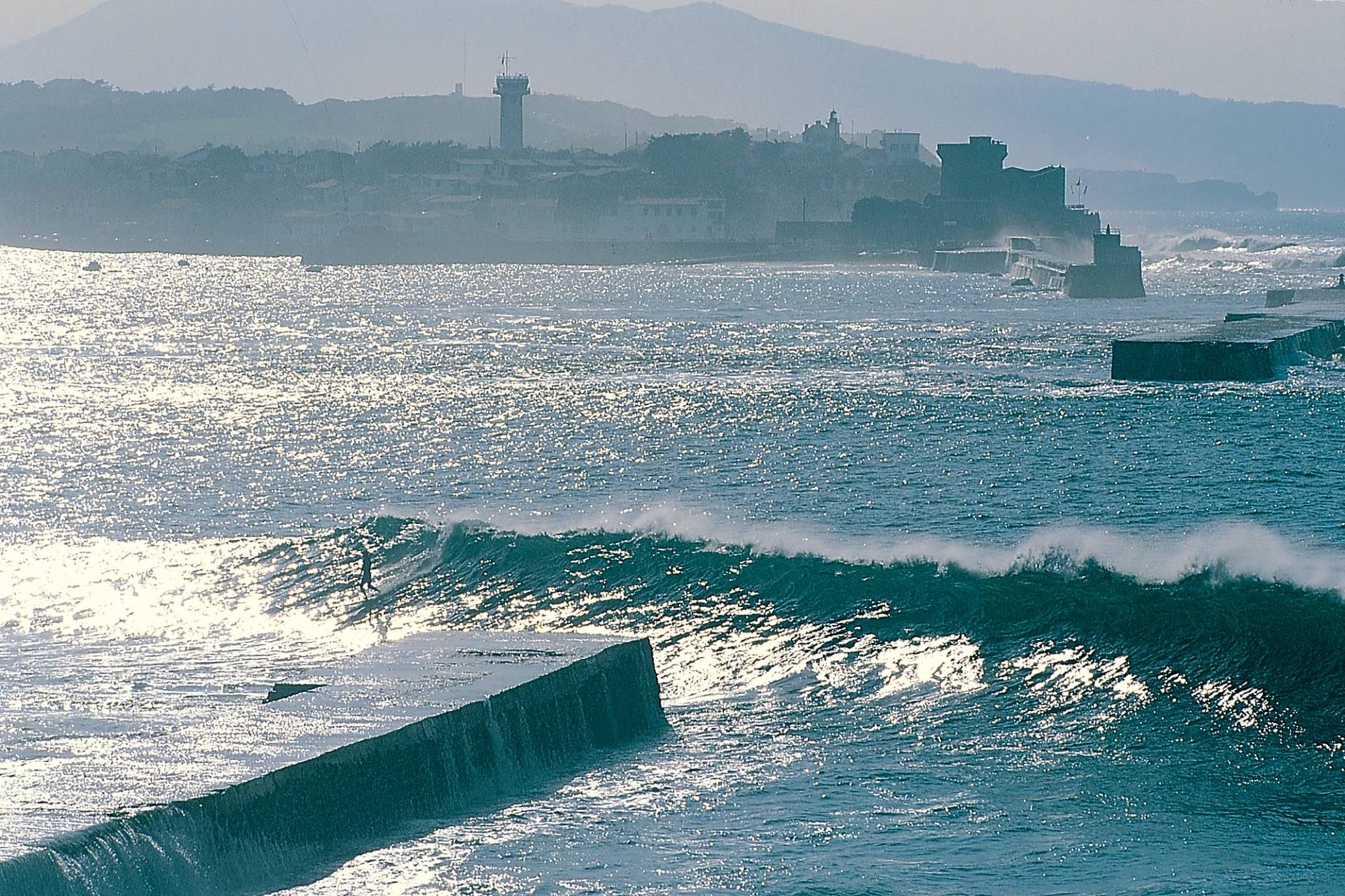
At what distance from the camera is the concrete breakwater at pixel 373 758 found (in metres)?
13.9

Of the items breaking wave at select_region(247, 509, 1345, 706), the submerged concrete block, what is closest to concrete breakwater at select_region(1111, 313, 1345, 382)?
breaking wave at select_region(247, 509, 1345, 706)

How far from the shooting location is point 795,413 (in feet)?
195

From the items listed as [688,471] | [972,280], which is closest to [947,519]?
[688,471]

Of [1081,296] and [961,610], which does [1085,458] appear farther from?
[1081,296]

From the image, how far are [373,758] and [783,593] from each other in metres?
11.4

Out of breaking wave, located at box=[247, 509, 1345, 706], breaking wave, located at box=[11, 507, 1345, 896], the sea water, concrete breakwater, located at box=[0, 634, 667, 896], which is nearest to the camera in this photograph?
concrete breakwater, located at box=[0, 634, 667, 896]

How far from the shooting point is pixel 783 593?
2672 cm

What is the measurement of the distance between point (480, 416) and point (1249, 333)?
1391 inches

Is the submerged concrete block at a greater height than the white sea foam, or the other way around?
the submerged concrete block

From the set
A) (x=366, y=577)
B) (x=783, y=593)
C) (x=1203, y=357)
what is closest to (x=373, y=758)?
(x=783, y=593)

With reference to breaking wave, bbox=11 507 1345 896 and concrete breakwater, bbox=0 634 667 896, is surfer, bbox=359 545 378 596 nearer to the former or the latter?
breaking wave, bbox=11 507 1345 896

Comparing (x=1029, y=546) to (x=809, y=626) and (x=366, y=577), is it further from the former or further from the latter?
(x=366, y=577)

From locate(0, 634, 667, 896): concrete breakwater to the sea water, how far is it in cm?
40

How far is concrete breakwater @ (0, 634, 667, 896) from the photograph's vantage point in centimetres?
1391
